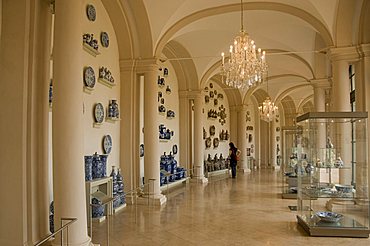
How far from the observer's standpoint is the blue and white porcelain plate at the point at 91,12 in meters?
7.48

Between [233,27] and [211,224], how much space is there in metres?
6.69

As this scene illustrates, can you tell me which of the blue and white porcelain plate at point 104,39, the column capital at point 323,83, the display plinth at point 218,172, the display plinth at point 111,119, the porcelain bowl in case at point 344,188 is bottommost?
the display plinth at point 218,172

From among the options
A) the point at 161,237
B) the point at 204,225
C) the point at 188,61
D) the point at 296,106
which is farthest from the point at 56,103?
the point at 296,106

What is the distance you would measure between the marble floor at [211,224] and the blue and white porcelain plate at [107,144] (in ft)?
5.08

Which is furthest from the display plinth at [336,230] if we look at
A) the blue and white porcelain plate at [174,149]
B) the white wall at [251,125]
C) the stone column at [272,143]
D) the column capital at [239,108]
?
the stone column at [272,143]

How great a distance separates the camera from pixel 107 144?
27.3ft

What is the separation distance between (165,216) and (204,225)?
1.21 meters

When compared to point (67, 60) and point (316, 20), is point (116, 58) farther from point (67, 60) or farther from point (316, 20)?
point (316, 20)

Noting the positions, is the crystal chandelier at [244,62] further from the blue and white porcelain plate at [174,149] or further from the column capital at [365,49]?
the blue and white porcelain plate at [174,149]

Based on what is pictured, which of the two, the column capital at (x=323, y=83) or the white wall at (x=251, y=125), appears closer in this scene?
the column capital at (x=323, y=83)

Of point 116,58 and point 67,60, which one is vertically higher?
point 116,58

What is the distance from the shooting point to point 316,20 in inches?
346

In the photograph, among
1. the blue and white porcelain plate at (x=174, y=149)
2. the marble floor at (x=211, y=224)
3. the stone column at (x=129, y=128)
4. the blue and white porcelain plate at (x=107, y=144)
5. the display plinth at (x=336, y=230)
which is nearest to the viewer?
the marble floor at (x=211, y=224)

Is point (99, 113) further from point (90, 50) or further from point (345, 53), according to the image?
point (345, 53)
